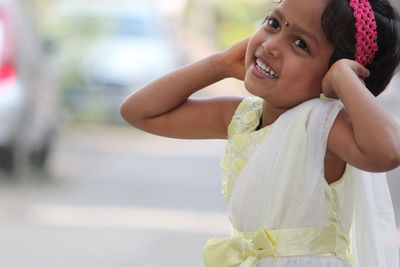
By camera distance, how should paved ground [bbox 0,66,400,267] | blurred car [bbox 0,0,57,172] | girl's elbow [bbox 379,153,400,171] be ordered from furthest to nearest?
1. blurred car [bbox 0,0,57,172]
2. paved ground [bbox 0,66,400,267]
3. girl's elbow [bbox 379,153,400,171]

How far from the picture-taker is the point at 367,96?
163 centimetres

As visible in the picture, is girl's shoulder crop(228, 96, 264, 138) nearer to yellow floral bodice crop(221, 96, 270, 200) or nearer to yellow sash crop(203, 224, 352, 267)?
yellow floral bodice crop(221, 96, 270, 200)

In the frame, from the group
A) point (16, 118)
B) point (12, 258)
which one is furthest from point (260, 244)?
point (16, 118)

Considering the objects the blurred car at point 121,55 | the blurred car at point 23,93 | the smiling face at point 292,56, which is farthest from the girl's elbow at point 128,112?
the blurred car at point 121,55

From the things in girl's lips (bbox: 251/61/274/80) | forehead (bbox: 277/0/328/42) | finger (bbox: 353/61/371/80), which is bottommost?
girl's lips (bbox: 251/61/274/80)

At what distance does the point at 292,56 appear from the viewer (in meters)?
1.72

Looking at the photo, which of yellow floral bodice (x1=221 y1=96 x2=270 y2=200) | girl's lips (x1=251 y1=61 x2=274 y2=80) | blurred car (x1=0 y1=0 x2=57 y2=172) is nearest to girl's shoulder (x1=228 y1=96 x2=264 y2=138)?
yellow floral bodice (x1=221 y1=96 x2=270 y2=200)

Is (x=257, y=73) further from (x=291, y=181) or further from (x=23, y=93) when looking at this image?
(x=23, y=93)

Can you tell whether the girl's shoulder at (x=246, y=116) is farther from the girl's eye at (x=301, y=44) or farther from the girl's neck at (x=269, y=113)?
the girl's eye at (x=301, y=44)

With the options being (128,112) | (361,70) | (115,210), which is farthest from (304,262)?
(115,210)

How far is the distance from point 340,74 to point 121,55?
782cm

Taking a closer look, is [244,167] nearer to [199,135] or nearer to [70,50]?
[199,135]

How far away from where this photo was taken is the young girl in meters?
1.69

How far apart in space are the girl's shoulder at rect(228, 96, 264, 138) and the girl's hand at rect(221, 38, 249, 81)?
6 centimetres
